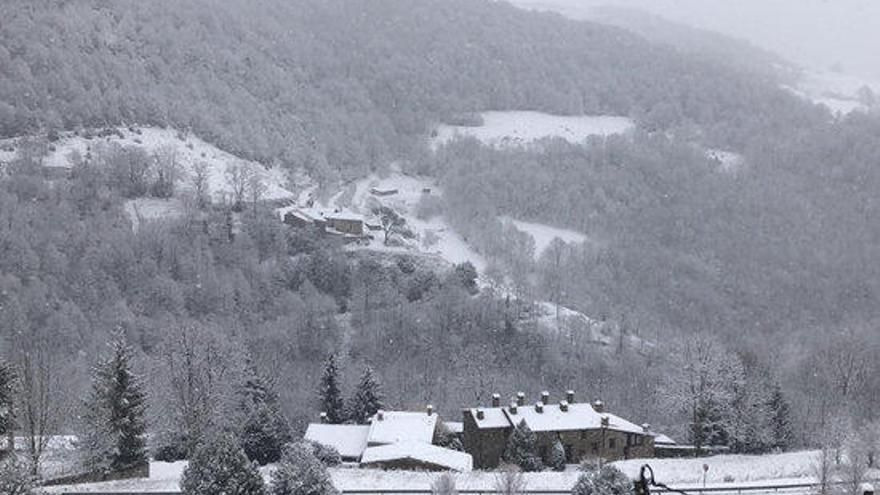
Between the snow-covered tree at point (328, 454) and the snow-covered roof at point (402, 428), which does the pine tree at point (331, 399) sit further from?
the snow-covered tree at point (328, 454)

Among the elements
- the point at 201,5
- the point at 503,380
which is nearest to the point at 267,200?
the point at 503,380

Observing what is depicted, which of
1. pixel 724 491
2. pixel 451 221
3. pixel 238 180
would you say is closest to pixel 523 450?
pixel 724 491

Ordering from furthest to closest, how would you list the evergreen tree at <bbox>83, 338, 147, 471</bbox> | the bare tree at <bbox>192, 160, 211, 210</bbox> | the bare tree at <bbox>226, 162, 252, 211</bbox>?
the bare tree at <bbox>226, 162, 252, 211</bbox>, the bare tree at <bbox>192, 160, 211, 210</bbox>, the evergreen tree at <bbox>83, 338, 147, 471</bbox>

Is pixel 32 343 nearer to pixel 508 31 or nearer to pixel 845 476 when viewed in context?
pixel 845 476

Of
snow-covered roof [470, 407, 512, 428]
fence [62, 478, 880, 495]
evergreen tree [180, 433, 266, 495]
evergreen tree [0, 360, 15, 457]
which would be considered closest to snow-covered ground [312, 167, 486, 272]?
snow-covered roof [470, 407, 512, 428]

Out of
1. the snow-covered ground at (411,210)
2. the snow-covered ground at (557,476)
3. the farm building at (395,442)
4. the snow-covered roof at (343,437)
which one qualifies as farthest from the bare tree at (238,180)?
the snow-covered ground at (557,476)

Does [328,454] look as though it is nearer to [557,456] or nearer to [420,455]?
[420,455]

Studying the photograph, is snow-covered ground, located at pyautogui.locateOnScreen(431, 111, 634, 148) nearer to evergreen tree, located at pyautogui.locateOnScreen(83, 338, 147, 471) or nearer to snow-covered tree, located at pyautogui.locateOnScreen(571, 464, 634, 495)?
evergreen tree, located at pyautogui.locateOnScreen(83, 338, 147, 471)

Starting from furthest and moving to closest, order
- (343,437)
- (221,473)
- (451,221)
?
(451,221) < (343,437) < (221,473)
